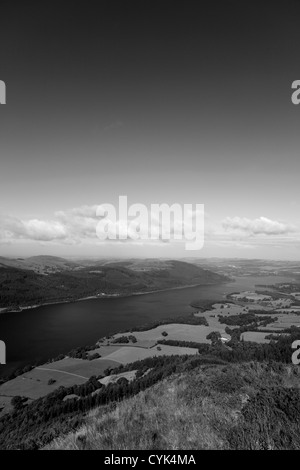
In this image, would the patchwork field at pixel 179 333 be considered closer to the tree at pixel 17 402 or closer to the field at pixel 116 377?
the field at pixel 116 377

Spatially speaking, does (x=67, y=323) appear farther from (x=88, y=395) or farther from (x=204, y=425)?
(x=204, y=425)

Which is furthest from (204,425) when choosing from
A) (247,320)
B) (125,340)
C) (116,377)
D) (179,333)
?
(247,320)

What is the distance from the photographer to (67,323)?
10212cm

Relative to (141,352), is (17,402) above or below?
above

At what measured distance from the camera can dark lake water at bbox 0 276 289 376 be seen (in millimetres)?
70156

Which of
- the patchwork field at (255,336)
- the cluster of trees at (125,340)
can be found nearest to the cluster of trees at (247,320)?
the patchwork field at (255,336)

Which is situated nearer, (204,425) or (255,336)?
(204,425)

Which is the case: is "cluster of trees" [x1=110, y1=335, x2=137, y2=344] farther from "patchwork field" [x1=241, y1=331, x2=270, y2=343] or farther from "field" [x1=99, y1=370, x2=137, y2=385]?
"patchwork field" [x1=241, y1=331, x2=270, y2=343]

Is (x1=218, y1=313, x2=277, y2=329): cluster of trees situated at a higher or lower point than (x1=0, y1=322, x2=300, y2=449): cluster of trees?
lower

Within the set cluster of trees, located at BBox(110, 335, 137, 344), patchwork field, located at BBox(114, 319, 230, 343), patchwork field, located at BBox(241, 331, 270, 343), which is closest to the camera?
patchwork field, located at BBox(241, 331, 270, 343)

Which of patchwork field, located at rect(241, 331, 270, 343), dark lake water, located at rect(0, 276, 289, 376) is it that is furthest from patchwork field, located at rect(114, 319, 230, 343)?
dark lake water, located at rect(0, 276, 289, 376)
